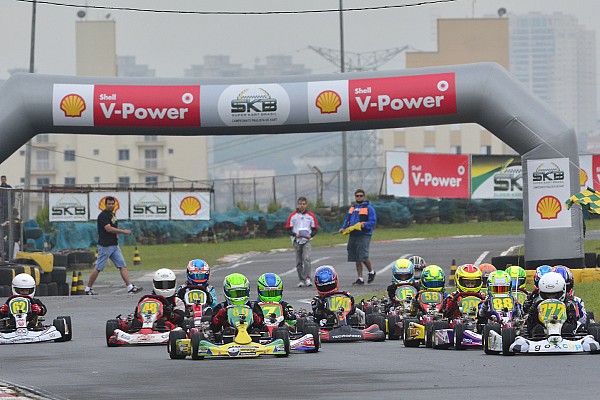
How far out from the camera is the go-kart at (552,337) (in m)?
12.3

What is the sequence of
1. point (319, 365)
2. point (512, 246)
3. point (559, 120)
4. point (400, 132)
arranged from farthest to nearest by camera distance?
1. point (400, 132)
2. point (512, 246)
3. point (559, 120)
4. point (319, 365)

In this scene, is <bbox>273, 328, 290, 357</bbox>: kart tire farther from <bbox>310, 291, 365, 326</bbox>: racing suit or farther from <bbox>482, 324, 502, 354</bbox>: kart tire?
<bbox>310, 291, 365, 326</bbox>: racing suit

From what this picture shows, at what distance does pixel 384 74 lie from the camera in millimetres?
22219

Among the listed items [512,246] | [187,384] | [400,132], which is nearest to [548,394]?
[187,384]

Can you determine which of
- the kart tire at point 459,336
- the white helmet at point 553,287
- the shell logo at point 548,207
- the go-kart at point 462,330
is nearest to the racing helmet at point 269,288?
the go-kart at point 462,330

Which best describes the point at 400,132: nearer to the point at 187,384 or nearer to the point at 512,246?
the point at 512,246

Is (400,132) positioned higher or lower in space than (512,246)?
higher

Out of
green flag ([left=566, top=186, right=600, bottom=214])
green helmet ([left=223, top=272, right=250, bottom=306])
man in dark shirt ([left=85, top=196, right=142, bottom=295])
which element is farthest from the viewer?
man in dark shirt ([left=85, top=196, right=142, bottom=295])

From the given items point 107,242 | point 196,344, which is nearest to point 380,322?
point 196,344

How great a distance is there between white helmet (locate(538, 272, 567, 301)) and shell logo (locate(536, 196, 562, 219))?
8528 mm

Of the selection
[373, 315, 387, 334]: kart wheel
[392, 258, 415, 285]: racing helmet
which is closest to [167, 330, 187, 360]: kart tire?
[373, 315, 387, 334]: kart wheel

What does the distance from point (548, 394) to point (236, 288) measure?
4.60 m

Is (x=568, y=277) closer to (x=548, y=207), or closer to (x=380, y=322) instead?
(x=380, y=322)

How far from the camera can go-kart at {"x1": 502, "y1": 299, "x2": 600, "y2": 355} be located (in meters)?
12.3
